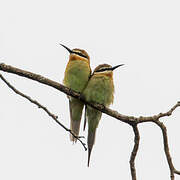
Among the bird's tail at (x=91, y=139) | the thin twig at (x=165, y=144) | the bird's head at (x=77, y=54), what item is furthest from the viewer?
the bird's head at (x=77, y=54)

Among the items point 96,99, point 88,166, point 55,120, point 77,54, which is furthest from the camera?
point 77,54

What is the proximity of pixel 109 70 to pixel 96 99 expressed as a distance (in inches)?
19.5

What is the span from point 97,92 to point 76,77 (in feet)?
1.39

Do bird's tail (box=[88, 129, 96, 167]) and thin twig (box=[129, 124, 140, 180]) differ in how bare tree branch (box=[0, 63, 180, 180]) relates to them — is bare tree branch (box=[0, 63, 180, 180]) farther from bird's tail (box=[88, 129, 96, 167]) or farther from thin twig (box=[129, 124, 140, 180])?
bird's tail (box=[88, 129, 96, 167])

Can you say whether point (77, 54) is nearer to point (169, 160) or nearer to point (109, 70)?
point (109, 70)

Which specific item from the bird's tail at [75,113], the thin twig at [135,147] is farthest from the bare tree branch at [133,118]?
the bird's tail at [75,113]

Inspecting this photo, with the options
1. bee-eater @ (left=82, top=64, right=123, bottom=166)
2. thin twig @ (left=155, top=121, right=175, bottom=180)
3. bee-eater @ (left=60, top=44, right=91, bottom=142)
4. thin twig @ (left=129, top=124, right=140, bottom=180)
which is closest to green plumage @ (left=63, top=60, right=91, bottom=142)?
bee-eater @ (left=60, top=44, right=91, bottom=142)

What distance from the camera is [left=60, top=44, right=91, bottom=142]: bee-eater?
5.23 metres

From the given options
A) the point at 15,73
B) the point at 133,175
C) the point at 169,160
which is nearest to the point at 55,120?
the point at 15,73

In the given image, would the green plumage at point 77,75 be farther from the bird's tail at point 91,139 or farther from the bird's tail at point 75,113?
the bird's tail at point 91,139

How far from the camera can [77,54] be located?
553 cm

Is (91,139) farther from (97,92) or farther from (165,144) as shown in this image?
(165,144)

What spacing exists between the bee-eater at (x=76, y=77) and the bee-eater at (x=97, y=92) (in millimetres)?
130

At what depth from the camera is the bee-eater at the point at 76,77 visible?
17.1ft
